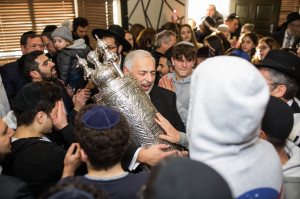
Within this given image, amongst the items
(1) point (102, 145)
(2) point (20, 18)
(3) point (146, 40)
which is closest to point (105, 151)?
(1) point (102, 145)

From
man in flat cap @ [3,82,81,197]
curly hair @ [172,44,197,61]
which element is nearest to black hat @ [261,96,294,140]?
man in flat cap @ [3,82,81,197]

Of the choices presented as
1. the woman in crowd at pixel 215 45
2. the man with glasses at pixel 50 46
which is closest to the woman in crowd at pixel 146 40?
the woman in crowd at pixel 215 45

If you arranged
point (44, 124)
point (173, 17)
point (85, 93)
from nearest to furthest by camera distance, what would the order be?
point (44, 124)
point (85, 93)
point (173, 17)

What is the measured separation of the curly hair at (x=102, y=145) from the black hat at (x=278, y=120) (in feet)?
2.49

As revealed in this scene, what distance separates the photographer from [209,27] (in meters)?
6.57

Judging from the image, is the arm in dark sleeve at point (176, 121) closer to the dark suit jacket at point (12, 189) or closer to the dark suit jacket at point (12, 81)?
the dark suit jacket at point (12, 189)

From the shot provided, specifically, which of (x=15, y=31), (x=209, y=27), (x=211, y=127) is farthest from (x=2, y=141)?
(x=209, y=27)

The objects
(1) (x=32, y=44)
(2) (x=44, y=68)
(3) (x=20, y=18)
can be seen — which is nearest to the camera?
(2) (x=44, y=68)

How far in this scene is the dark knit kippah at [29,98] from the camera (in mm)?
1615

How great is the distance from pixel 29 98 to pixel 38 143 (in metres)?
0.31

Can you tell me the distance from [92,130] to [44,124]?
66 centimetres

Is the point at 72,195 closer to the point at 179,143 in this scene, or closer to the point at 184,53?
the point at 179,143

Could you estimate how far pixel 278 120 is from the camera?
1.28m

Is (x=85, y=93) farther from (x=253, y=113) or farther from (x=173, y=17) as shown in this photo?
(x=173, y=17)
